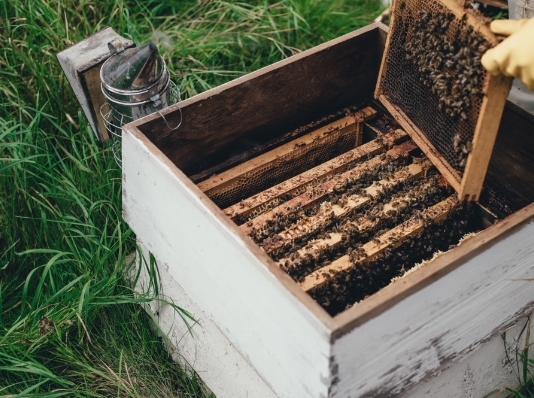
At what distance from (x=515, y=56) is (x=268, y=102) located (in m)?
1.12

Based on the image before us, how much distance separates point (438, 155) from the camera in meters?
2.39

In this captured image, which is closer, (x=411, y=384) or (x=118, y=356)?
(x=411, y=384)

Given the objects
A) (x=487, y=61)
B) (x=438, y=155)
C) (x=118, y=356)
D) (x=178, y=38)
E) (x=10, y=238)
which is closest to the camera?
(x=487, y=61)

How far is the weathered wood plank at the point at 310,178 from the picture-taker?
8.27 feet

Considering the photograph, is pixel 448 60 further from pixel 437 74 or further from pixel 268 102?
pixel 268 102

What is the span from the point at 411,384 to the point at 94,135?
6.36 feet

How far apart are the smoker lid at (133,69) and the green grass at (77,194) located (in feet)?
1.69

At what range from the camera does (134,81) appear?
8.50ft

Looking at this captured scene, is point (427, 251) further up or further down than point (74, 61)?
further down

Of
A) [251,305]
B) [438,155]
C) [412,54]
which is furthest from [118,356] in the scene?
[412,54]

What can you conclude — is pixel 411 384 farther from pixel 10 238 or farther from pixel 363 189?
pixel 10 238

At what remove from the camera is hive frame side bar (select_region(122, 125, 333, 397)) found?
1.76 metres

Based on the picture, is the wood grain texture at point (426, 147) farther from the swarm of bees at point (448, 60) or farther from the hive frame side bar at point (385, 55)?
the swarm of bees at point (448, 60)

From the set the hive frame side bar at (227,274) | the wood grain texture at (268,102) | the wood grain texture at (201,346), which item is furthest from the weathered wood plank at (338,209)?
the wood grain texture at (268,102)
